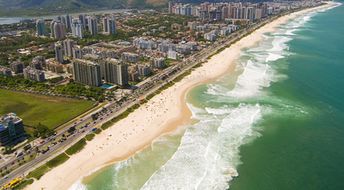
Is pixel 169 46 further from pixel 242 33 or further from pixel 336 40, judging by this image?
pixel 336 40

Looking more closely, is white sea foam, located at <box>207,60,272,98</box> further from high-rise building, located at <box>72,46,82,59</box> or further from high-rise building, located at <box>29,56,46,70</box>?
high-rise building, located at <box>29,56,46,70</box>

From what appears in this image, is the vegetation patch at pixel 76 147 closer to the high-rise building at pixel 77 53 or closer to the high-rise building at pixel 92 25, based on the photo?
the high-rise building at pixel 77 53

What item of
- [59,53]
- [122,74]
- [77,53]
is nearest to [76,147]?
[122,74]

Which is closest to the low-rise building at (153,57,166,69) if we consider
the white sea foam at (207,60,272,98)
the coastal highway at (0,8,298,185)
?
the coastal highway at (0,8,298,185)

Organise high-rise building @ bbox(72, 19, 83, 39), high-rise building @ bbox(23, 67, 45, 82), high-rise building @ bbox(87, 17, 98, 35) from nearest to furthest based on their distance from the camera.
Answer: high-rise building @ bbox(23, 67, 45, 82)
high-rise building @ bbox(72, 19, 83, 39)
high-rise building @ bbox(87, 17, 98, 35)

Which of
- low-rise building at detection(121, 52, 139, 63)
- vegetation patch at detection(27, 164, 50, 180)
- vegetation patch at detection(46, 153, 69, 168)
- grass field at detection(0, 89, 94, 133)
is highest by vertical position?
low-rise building at detection(121, 52, 139, 63)

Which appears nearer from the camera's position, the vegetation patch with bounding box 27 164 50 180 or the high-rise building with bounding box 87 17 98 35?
the vegetation patch with bounding box 27 164 50 180

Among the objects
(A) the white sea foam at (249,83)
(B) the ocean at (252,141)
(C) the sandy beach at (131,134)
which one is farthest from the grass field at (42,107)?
(A) the white sea foam at (249,83)
